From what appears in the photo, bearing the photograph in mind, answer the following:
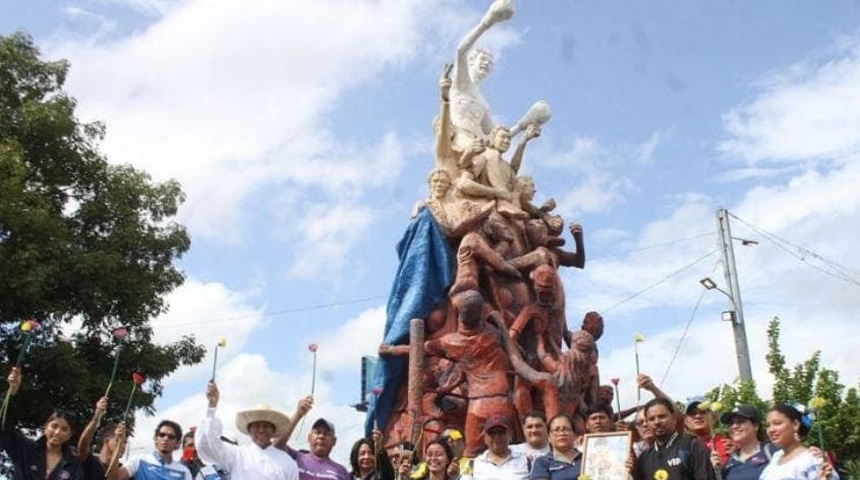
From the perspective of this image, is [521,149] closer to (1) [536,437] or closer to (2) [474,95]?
(2) [474,95]

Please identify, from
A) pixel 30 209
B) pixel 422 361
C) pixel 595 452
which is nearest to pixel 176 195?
pixel 30 209

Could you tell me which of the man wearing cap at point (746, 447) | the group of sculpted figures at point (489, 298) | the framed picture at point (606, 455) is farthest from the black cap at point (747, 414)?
the group of sculpted figures at point (489, 298)

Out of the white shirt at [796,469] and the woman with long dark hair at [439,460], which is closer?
the white shirt at [796,469]

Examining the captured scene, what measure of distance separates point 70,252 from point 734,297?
36.3 ft

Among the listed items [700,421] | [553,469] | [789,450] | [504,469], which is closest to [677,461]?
[789,450]

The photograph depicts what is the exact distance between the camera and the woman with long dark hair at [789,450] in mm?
5016

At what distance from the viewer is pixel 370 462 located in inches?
275

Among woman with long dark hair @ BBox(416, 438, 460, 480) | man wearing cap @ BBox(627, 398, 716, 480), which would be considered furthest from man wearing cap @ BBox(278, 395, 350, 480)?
man wearing cap @ BBox(627, 398, 716, 480)

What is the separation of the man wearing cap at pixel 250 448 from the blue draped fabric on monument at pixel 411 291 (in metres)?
5.35

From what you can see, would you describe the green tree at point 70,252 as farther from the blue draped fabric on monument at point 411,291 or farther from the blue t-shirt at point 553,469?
the blue t-shirt at point 553,469

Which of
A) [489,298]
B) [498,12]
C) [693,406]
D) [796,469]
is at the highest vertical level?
[498,12]

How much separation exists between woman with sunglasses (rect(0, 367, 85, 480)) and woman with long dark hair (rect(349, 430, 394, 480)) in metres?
1.95

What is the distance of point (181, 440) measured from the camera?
674 centimetres

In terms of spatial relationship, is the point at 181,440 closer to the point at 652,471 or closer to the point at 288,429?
the point at 288,429
